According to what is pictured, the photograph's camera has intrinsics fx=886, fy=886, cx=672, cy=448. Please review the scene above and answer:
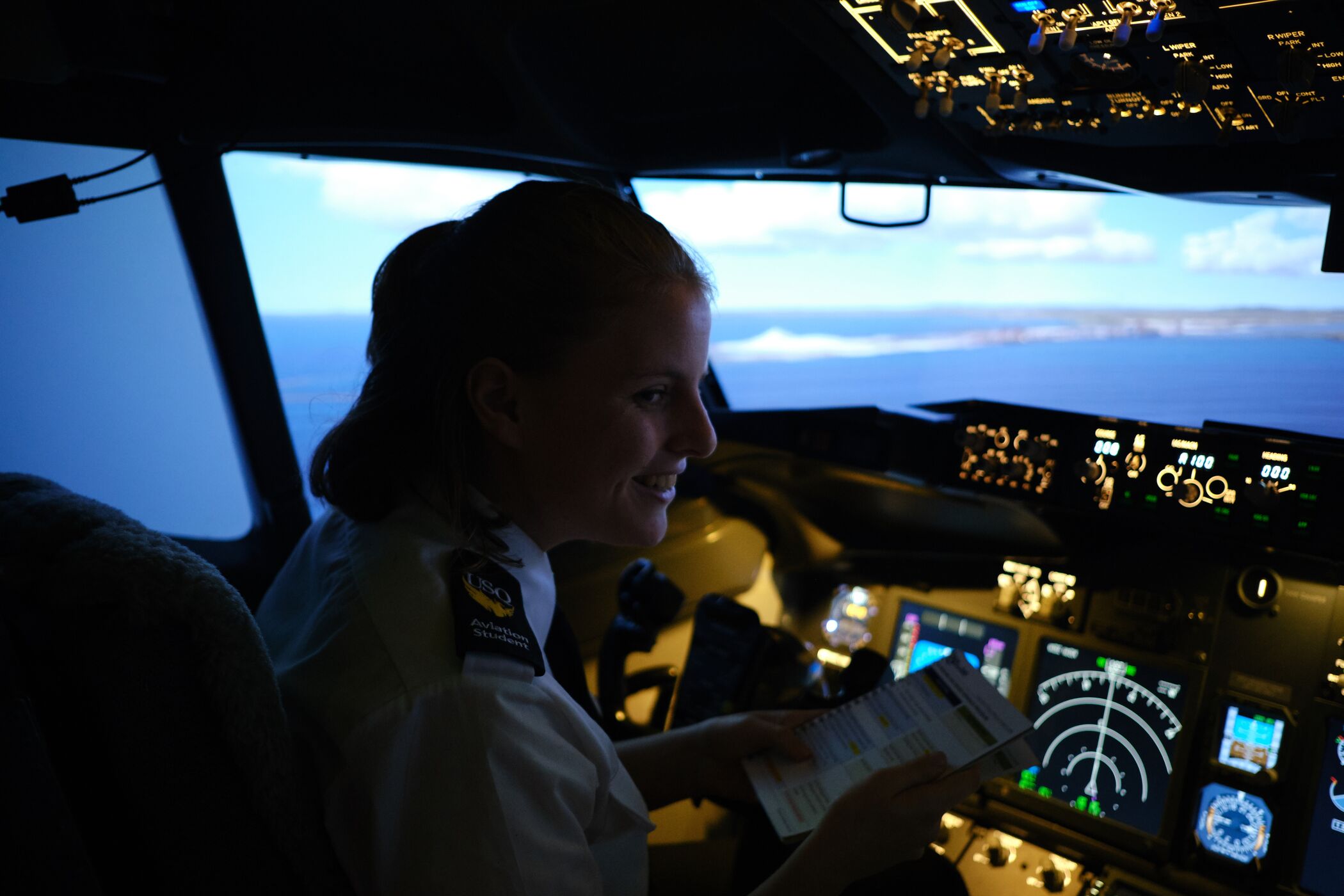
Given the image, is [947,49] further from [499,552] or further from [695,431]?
[499,552]

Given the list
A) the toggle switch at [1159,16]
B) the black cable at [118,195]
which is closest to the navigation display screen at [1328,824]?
the toggle switch at [1159,16]

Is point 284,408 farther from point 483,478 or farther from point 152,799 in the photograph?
point 152,799

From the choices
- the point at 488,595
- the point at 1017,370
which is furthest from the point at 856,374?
the point at 488,595

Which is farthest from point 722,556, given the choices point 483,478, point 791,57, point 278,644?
point 278,644

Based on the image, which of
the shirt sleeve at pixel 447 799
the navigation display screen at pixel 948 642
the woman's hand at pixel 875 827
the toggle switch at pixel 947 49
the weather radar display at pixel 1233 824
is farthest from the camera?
the navigation display screen at pixel 948 642

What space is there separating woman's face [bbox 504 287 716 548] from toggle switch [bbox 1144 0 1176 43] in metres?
0.63

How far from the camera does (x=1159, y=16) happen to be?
105 cm

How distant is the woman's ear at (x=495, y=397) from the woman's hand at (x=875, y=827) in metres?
0.56

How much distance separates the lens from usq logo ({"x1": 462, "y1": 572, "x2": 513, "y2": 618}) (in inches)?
33.8

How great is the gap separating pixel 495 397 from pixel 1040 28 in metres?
0.86

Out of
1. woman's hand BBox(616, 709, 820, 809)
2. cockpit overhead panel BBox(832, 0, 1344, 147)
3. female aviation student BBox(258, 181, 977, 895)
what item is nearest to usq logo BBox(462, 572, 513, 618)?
female aviation student BBox(258, 181, 977, 895)

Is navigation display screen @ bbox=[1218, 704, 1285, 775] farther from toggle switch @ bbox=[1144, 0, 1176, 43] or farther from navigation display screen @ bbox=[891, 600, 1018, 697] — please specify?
toggle switch @ bbox=[1144, 0, 1176, 43]

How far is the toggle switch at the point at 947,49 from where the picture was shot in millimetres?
1240

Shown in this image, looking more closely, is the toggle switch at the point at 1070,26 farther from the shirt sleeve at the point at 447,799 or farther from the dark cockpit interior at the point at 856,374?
the shirt sleeve at the point at 447,799
